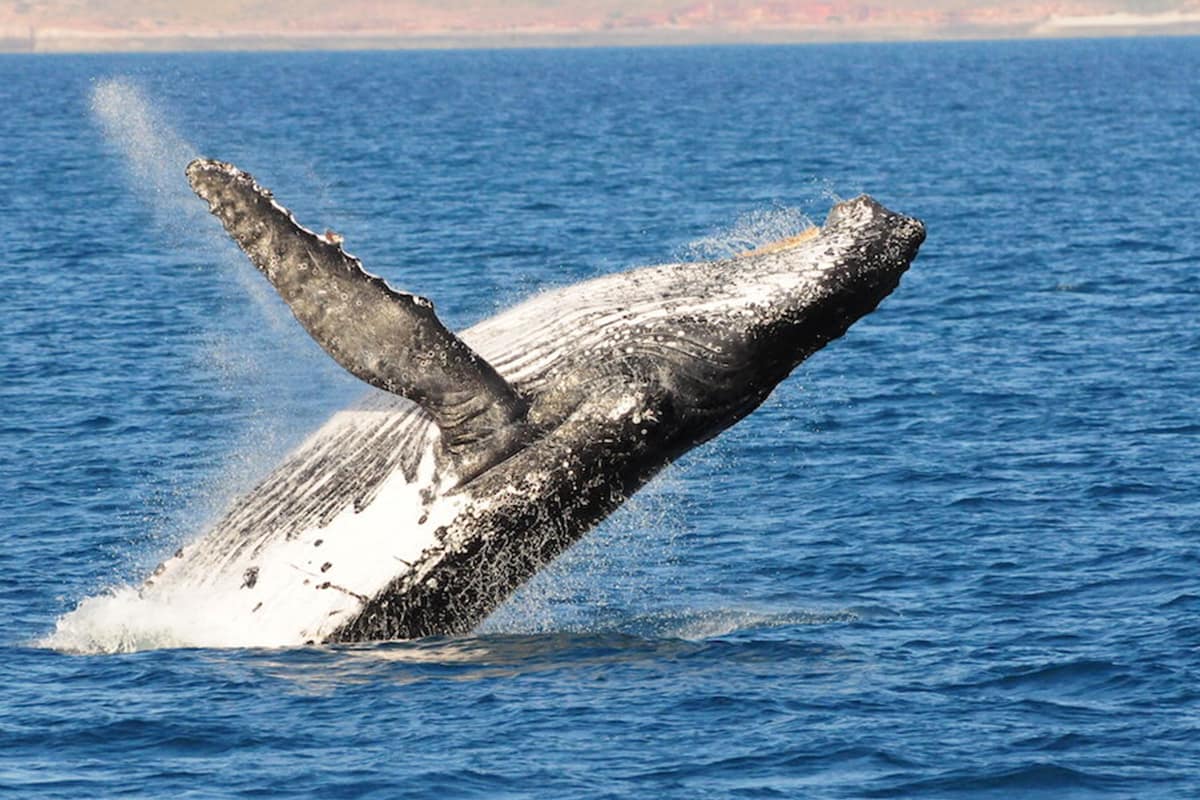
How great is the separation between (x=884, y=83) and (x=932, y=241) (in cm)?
9651

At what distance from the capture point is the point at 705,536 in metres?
20.7

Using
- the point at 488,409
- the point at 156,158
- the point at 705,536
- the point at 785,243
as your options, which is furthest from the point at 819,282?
the point at 156,158

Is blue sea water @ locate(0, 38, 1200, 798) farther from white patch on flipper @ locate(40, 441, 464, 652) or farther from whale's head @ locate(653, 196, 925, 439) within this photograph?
whale's head @ locate(653, 196, 925, 439)

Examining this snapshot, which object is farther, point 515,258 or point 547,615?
point 515,258

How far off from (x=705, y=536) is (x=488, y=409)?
7364 mm

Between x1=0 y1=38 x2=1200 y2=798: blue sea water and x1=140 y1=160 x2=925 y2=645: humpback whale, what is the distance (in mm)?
559

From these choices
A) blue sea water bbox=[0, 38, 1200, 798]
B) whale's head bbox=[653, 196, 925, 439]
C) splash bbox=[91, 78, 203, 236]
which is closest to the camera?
blue sea water bbox=[0, 38, 1200, 798]

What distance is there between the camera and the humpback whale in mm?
13359

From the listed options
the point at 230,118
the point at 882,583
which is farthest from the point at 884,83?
the point at 882,583

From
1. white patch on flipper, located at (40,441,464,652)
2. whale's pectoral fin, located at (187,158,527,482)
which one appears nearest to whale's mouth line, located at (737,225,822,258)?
whale's pectoral fin, located at (187,158,527,482)

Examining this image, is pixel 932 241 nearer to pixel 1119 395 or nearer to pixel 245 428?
pixel 1119 395

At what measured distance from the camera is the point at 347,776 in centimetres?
1285

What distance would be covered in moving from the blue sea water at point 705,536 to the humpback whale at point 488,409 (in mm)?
559

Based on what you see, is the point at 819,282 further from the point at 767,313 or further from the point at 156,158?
the point at 156,158
